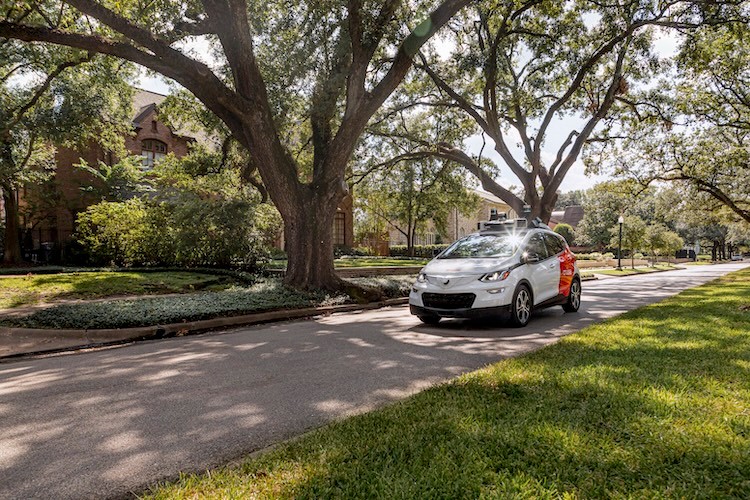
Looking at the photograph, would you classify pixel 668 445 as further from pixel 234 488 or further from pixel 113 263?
pixel 113 263

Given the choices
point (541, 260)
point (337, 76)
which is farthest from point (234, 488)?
point (337, 76)

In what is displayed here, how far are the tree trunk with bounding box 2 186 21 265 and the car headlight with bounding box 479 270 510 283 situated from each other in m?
22.4

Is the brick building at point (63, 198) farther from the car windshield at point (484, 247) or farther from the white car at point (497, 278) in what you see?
the white car at point (497, 278)

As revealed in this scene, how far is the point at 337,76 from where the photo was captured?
12.2m

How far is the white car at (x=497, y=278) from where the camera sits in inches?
290

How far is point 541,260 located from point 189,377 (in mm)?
6564

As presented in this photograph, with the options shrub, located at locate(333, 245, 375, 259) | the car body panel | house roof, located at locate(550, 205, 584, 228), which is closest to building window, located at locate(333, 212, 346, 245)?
shrub, located at locate(333, 245, 375, 259)

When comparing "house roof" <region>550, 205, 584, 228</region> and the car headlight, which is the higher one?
"house roof" <region>550, 205, 584, 228</region>

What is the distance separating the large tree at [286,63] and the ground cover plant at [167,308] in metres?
1.14

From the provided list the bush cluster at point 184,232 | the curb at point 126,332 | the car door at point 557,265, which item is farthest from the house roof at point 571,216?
the curb at point 126,332

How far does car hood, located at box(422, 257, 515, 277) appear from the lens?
24.8 ft

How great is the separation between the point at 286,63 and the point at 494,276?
9184 millimetres

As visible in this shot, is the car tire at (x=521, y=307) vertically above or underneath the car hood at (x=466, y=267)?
underneath

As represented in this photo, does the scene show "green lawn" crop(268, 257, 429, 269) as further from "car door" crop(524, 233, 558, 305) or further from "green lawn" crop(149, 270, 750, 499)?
"green lawn" crop(149, 270, 750, 499)
